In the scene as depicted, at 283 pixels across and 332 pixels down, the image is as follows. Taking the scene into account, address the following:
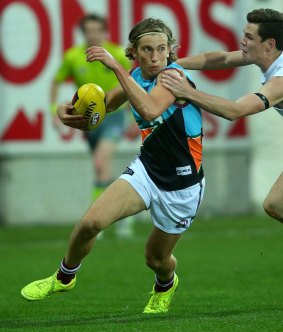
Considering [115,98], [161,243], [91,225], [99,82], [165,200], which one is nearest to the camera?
[91,225]

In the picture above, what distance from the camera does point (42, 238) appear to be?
16.0 meters

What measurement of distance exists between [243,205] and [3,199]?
4256 millimetres

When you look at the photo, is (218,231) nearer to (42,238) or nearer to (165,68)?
(42,238)

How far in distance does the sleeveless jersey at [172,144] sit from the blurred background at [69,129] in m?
9.39

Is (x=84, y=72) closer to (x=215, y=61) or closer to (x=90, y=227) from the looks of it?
(x=215, y=61)

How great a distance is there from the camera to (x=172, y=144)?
8.26 m

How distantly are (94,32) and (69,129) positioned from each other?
8.94 ft

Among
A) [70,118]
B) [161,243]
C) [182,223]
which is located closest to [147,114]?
[70,118]

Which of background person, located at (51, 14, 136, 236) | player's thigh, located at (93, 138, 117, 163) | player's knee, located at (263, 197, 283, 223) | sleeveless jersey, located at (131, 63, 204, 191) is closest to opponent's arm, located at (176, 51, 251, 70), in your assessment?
sleeveless jersey, located at (131, 63, 204, 191)

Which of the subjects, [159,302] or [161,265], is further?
[159,302]

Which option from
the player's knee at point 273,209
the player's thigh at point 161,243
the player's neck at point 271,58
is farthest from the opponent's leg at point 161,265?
the player's neck at point 271,58

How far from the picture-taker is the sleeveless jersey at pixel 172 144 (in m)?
8.22

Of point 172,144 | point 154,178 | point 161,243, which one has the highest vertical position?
point 172,144

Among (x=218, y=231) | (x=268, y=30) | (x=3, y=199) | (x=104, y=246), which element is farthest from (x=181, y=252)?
(x=268, y=30)
